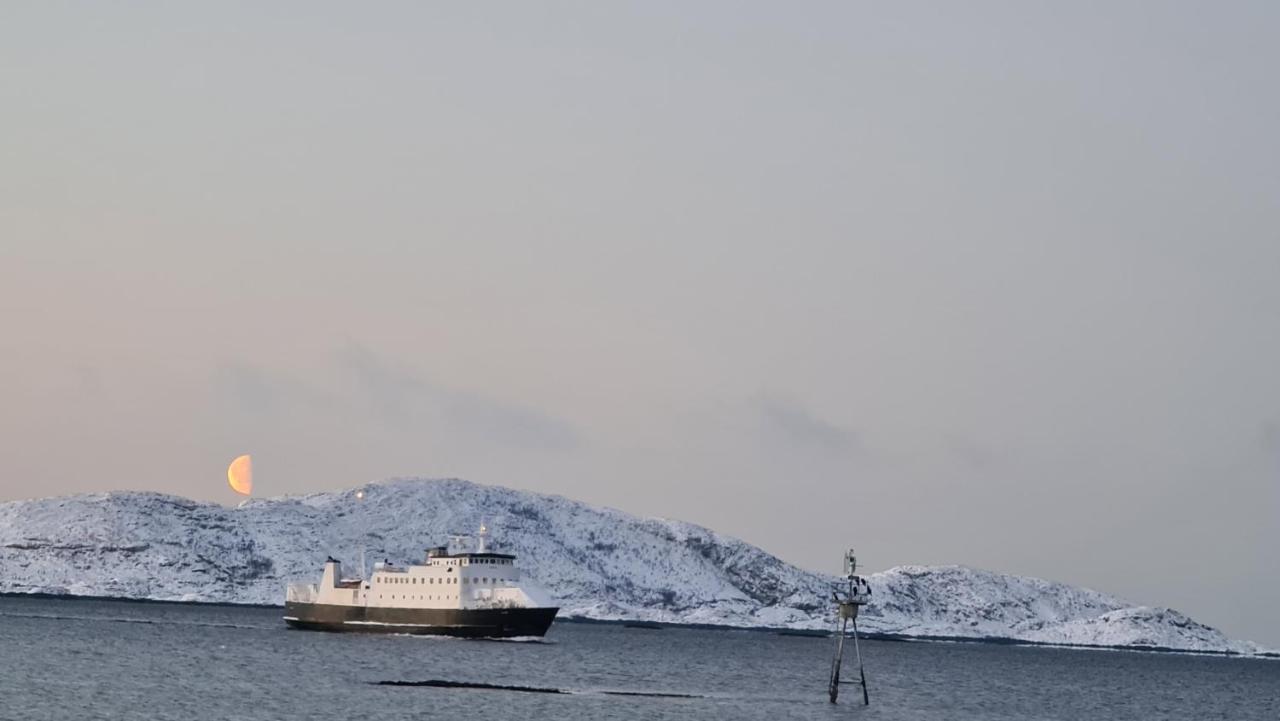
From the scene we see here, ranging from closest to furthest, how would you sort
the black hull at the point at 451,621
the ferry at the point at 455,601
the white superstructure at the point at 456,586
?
the black hull at the point at 451,621, the ferry at the point at 455,601, the white superstructure at the point at 456,586

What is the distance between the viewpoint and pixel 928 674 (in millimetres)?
177500

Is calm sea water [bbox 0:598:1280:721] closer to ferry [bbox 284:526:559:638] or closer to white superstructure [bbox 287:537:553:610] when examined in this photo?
ferry [bbox 284:526:559:638]

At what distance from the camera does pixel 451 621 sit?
173 m

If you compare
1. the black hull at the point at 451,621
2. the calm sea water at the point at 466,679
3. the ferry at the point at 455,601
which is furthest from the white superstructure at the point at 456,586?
the calm sea water at the point at 466,679

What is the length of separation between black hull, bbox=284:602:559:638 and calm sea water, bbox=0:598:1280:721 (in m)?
1.73

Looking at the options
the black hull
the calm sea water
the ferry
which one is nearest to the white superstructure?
the ferry

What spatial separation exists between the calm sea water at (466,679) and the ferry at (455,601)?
2.29 meters

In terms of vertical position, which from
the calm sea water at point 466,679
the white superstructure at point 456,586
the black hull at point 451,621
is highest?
the white superstructure at point 456,586

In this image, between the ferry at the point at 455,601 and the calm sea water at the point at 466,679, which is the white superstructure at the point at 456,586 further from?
the calm sea water at the point at 466,679

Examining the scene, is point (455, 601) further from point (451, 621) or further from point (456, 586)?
point (451, 621)

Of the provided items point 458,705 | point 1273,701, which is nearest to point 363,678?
point 458,705

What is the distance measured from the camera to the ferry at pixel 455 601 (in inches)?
6781

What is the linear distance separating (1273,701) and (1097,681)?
20.5 meters

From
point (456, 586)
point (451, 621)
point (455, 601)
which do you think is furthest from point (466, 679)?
point (456, 586)
